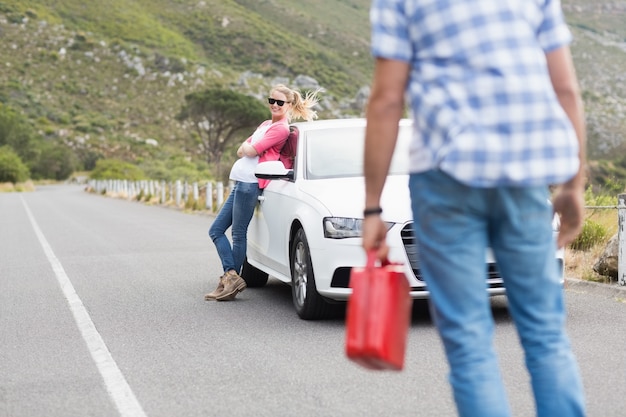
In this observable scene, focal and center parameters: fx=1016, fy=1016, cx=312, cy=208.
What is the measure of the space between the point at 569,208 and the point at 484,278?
38cm

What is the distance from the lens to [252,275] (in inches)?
399

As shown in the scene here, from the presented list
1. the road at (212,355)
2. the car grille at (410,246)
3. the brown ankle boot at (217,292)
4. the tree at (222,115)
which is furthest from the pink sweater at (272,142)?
the tree at (222,115)

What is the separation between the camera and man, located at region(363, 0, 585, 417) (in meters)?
2.93

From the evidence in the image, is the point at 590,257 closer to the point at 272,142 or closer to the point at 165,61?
the point at 272,142

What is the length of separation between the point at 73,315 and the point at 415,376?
3768 mm

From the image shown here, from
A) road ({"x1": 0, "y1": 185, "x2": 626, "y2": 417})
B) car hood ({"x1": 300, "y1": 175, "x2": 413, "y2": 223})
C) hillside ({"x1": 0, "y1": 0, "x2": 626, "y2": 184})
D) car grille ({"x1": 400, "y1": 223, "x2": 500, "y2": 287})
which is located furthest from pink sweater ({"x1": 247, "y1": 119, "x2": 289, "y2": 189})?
hillside ({"x1": 0, "y1": 0, "x2": 626, "y2": 184})

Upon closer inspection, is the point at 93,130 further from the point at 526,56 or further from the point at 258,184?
the point at 526,56

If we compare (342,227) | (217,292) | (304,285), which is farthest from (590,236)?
(342,227)

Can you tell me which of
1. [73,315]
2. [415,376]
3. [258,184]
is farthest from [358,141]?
[415,376]

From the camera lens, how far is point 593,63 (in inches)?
3669

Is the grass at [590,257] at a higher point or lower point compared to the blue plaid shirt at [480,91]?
lower

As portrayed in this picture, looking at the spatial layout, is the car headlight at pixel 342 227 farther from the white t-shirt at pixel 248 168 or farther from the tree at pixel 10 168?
the tree at pixel 10 168

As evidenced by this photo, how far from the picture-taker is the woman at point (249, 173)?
8.77 metres

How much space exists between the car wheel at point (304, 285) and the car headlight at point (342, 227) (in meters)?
0.29
